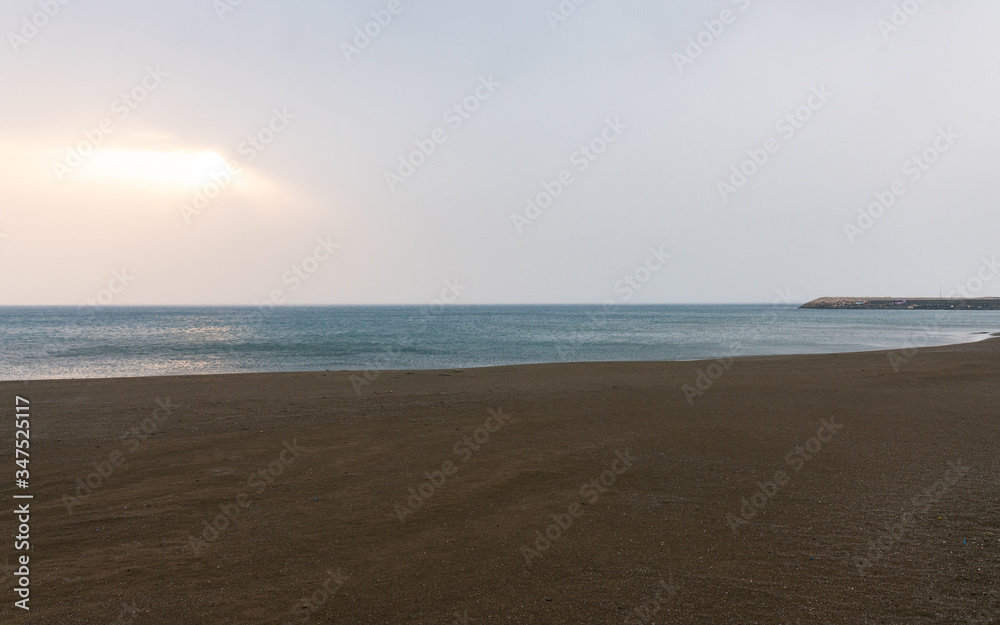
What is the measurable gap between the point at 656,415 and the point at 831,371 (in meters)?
12.2

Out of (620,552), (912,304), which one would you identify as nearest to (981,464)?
(620,552)

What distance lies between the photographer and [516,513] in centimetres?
730

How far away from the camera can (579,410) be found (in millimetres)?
14188

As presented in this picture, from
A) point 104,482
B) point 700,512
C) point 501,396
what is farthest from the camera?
point 501,396

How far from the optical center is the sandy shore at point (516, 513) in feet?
16.8

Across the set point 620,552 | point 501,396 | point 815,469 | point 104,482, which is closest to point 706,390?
point 501,396

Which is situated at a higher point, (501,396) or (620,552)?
(501,396)

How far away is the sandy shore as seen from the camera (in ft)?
16.8

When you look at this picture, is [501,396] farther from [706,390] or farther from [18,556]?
[18,556]

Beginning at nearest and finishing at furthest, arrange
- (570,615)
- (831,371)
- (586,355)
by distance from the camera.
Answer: (570,615), (831,371), (586,355)

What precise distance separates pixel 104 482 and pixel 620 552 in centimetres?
834

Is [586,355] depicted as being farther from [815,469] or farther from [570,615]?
[570,615]

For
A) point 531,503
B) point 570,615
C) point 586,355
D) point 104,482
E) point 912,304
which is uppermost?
point 912,304

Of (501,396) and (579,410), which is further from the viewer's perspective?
(501,396)
